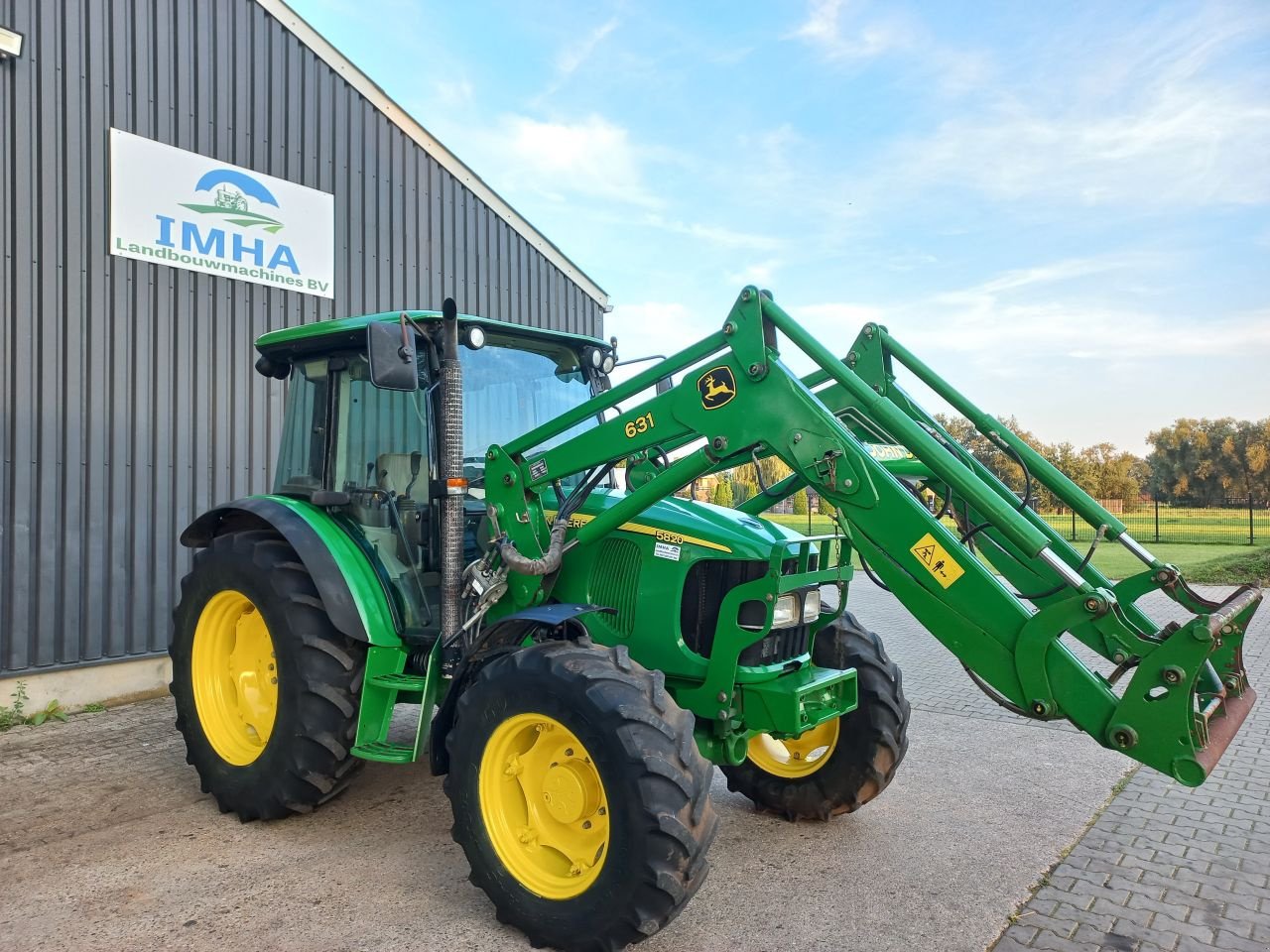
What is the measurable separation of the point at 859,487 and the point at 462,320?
1.89 meters

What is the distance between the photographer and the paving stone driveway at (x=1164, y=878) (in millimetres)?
3361

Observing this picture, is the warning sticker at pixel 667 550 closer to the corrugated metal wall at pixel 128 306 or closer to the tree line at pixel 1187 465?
the corrugated metal wall at pixel 128 306

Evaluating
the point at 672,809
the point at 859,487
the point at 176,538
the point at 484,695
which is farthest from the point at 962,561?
the point at 176,538

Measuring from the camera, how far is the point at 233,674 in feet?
16.0

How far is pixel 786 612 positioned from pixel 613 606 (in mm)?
725

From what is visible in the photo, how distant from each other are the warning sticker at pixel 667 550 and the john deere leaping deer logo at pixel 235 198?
514 centimetres

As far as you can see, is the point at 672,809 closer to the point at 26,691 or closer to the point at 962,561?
the point at 962,561

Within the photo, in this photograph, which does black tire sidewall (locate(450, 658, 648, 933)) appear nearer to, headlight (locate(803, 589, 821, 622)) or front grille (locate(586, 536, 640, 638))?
front grille (locate(586, 536, 640, 638))

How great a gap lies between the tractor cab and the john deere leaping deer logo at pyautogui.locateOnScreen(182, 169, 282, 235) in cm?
280

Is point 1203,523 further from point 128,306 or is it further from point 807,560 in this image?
point 128,306

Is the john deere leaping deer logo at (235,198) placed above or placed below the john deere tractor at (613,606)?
above

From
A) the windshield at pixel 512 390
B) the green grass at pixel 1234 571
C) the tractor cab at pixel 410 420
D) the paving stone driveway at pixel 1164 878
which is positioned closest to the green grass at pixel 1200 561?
the green grass at pixel 1234 571

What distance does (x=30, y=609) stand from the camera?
243 inches

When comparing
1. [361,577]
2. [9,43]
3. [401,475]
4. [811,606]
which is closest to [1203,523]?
[811,606]
